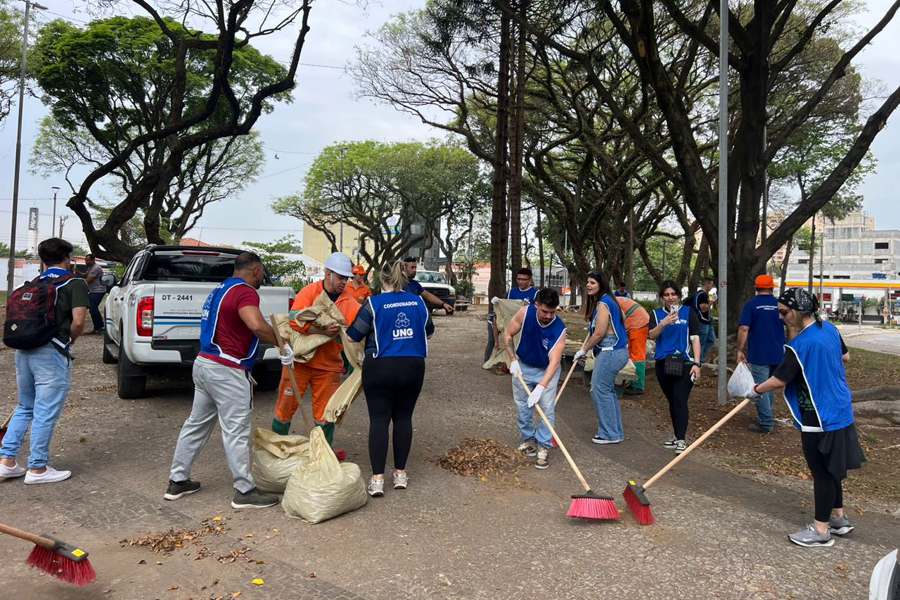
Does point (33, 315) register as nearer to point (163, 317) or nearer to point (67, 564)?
point (163, 317)

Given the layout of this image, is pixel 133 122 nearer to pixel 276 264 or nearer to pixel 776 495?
pixel 276 264

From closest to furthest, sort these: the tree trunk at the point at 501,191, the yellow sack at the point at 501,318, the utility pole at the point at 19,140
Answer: the yellow sack at the point at 501,318 → the tree trunk at the point at 501,191 → the utility pole at the point at 19,140

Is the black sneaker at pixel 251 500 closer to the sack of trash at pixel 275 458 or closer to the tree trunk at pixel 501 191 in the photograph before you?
the sack of trash at pixel 275 458

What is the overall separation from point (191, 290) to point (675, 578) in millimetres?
5489

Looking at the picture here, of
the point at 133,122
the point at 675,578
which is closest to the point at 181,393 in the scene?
the point at 675,578

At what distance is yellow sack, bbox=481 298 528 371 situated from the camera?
385 inches

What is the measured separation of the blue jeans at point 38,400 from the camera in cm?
467

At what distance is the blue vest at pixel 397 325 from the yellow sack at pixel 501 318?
4831mm

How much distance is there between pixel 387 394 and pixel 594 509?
5.32 feet

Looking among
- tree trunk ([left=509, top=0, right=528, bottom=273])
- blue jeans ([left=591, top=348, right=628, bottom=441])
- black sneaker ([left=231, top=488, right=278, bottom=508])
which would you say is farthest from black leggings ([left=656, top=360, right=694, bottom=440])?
tree trunk ([left=509, top=0, right=528, bottom=273])

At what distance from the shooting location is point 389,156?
116 ft

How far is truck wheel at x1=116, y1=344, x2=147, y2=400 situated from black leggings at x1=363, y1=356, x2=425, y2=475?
161 inches

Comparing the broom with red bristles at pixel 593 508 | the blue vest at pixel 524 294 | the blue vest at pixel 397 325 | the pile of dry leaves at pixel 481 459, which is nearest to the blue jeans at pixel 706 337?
the blue vest at pixel 524 294

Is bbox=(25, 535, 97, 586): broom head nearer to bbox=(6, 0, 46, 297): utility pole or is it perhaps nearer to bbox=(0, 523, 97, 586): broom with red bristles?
bbox=(0, 523, 97, 586): broom with red bristles
